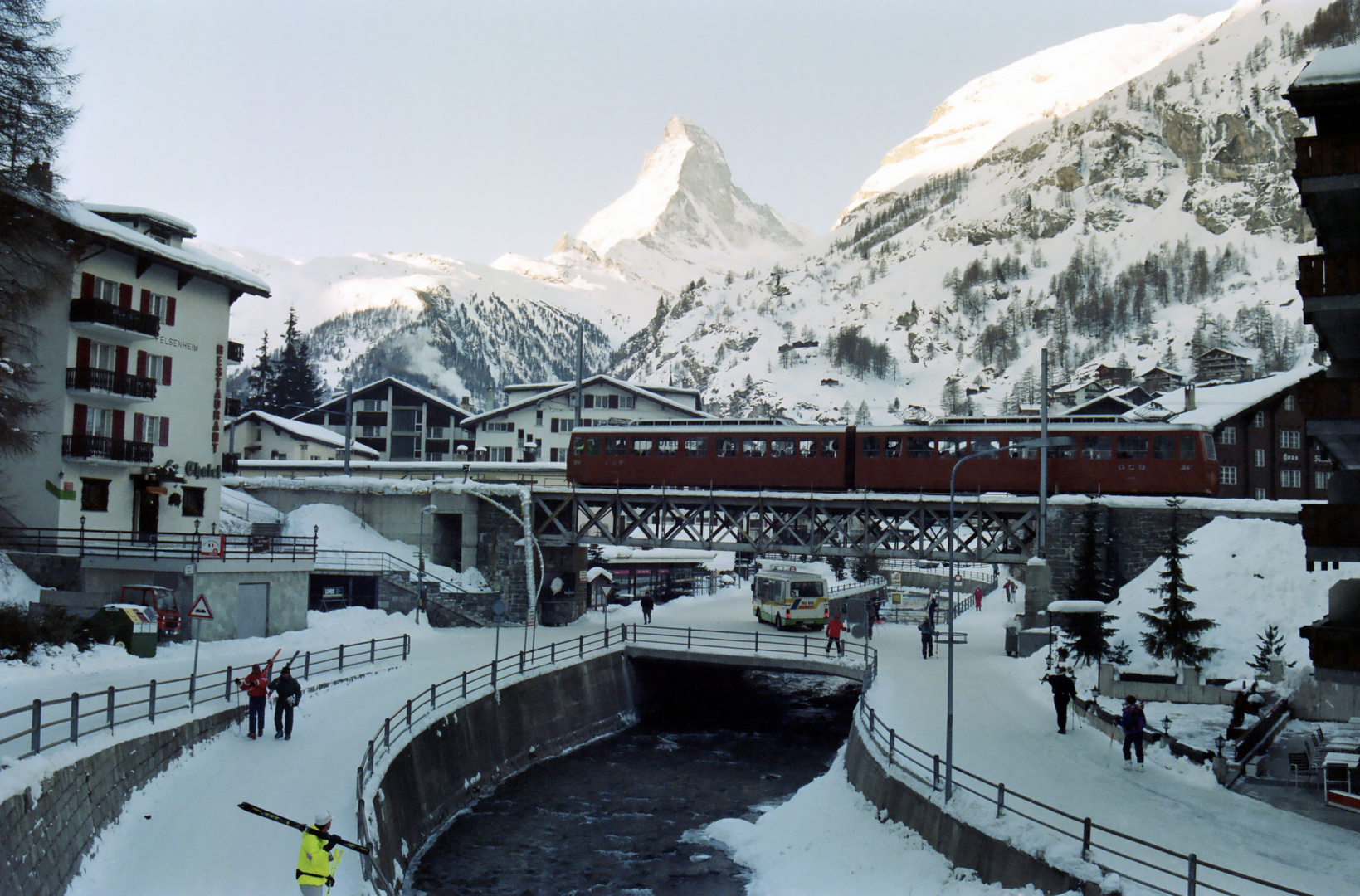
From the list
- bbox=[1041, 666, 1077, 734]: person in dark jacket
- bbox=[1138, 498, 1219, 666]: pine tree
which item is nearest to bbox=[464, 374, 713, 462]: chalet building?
bbox=[1138, 498, 1219, 666]: pine tree

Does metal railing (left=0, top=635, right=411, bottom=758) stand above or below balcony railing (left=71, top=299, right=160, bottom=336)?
below

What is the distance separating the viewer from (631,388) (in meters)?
81.4

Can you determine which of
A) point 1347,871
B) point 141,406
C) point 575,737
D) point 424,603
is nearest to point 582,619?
point 424,603

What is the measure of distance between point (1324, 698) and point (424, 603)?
3173 cm

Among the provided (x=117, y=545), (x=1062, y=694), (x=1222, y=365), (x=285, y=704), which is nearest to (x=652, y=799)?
(x=285, y=704)

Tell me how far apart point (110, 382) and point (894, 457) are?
96.2ft

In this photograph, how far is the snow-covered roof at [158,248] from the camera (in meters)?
37.3

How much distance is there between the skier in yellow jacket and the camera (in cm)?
1337

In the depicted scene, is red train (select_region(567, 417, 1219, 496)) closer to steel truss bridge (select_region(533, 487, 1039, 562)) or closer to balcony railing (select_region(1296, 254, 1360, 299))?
steel truss bridge (select_region(533, 487, 1039, 562))

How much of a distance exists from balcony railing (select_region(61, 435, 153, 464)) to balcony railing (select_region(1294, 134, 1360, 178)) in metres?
36.4

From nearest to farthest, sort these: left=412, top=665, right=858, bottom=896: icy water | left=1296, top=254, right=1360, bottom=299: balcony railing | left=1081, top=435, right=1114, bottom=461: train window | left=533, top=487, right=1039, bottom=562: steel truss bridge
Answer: left=1296, top=254, right=1360, bottom=299: balcony railing < left=412, top=665, right=858, bottom=896: icy water < left=1081, top=435, right=1114, bottom=461: train window < left=533, top=487, right=1039, bottom=562: steel truss bridge

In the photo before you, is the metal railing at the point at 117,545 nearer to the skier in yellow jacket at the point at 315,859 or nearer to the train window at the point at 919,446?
the skier in yellow jacket at the point at 315,859

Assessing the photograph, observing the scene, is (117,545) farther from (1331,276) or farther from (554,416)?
(554,416)

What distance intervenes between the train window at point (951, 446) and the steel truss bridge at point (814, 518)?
175 centimetres
